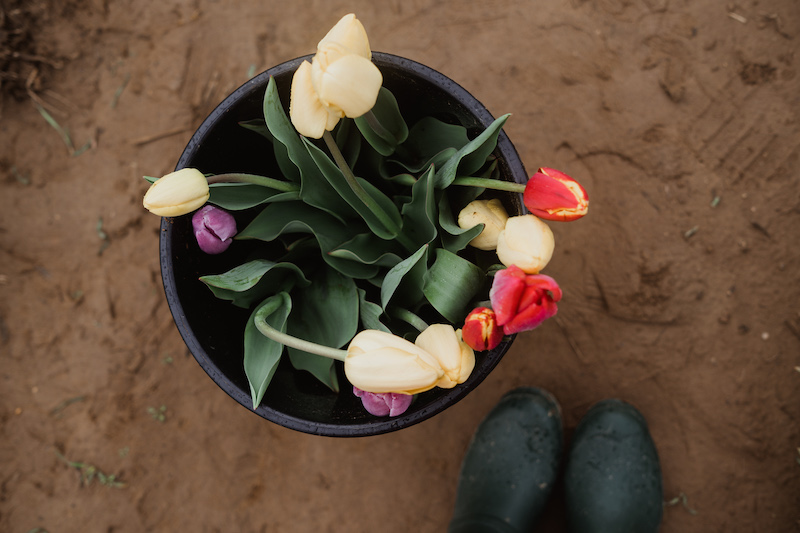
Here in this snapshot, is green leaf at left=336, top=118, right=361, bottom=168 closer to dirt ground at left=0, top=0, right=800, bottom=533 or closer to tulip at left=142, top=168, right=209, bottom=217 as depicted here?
tulip at left=142, top=168, right=209, bottom=217

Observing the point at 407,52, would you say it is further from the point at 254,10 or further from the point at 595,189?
the point at 595,189

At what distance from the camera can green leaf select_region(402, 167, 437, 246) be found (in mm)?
543

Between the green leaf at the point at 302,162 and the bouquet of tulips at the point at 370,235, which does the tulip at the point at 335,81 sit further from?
the green leaf at the point at 302,162

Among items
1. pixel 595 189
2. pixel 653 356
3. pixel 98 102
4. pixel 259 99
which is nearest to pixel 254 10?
pixel 98 102

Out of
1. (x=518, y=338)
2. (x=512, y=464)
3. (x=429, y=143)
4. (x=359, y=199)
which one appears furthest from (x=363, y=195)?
(x=512, y=464)

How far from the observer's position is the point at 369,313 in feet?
1.91

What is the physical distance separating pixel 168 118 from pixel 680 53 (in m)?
1.11

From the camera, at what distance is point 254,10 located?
46.4 inches

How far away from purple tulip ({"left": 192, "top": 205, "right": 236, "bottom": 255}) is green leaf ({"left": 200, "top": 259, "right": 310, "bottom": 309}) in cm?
4

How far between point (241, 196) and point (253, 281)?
0.32 feet

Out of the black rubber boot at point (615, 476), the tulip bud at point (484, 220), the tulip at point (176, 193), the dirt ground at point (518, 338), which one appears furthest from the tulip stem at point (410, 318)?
the black rubber boot at point (615, 476)

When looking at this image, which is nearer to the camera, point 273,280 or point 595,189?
point 273,280

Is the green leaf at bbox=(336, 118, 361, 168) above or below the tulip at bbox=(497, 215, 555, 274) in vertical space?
below

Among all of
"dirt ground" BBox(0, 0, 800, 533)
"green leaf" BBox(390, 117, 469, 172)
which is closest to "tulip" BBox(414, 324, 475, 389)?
"green leaf" BBox(390, 117, 469, 172)
